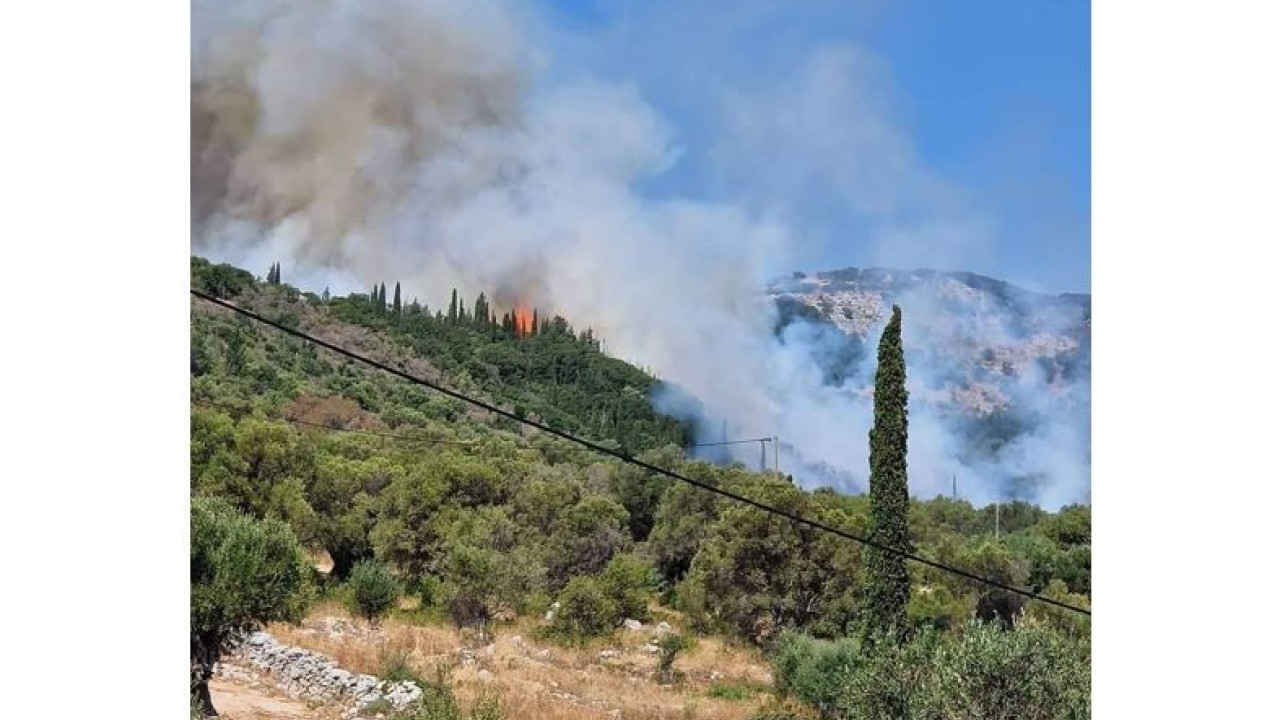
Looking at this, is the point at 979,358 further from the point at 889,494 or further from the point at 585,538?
the point at 585,538

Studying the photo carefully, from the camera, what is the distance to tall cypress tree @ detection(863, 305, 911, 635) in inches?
293

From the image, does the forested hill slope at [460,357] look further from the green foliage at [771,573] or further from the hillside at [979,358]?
the hillside at [979,358]

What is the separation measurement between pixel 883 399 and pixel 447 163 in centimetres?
305

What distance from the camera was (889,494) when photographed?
7.52m

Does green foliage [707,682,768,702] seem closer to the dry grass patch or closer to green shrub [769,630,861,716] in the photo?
the dry grass patch

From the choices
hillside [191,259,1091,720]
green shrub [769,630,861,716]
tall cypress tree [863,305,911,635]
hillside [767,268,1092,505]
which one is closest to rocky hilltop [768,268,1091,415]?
hillside [767,268,1092,505]

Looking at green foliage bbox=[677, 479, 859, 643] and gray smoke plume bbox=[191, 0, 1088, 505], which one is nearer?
green foliage bbox=[677, 479, 859, 643]

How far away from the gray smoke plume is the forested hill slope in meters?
0.13

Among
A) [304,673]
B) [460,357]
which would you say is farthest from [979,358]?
[304,673]

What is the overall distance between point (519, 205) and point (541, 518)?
1.90 metres

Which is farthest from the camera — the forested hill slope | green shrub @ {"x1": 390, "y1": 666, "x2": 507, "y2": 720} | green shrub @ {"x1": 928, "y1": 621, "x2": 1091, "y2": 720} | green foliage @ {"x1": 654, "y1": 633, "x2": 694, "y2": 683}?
the forested hill slope

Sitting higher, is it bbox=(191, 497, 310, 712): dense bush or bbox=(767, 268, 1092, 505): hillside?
bbox=(767, 268, 1092, 505): hillside

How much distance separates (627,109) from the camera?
8.23 m
